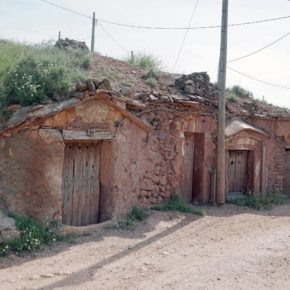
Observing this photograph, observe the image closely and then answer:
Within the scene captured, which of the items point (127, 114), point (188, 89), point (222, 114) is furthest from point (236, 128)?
point (127, 114)

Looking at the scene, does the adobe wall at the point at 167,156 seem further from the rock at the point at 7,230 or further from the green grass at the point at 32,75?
the rock at the point at 7,230

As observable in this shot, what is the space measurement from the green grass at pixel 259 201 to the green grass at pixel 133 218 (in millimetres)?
3535

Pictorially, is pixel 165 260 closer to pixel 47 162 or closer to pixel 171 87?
pixel 47 162

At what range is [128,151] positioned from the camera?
895cm

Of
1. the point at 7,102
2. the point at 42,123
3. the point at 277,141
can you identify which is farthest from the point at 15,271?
the point at 277,141

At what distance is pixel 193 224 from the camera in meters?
9.24

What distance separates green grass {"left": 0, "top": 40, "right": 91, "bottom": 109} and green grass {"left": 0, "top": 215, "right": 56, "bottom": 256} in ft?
6.88

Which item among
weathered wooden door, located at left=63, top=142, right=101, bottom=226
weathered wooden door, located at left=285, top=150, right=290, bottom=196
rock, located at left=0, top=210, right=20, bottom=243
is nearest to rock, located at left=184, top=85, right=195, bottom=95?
weathered wooden door, located at left=63, top=142, right=101, bottom=226

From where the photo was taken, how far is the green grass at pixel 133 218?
330 inches

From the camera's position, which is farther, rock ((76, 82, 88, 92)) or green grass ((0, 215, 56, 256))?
rock ((76, 82, 88, 92))

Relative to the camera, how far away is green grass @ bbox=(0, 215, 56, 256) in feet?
21.3

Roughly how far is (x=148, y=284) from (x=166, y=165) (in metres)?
4.85

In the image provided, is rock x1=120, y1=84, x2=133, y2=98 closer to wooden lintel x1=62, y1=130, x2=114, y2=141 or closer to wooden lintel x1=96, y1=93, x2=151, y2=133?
wooden lintel x1=96, y1=93, x2=151, y2=133

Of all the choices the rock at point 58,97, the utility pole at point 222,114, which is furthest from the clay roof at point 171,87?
the rock at point 58,97
